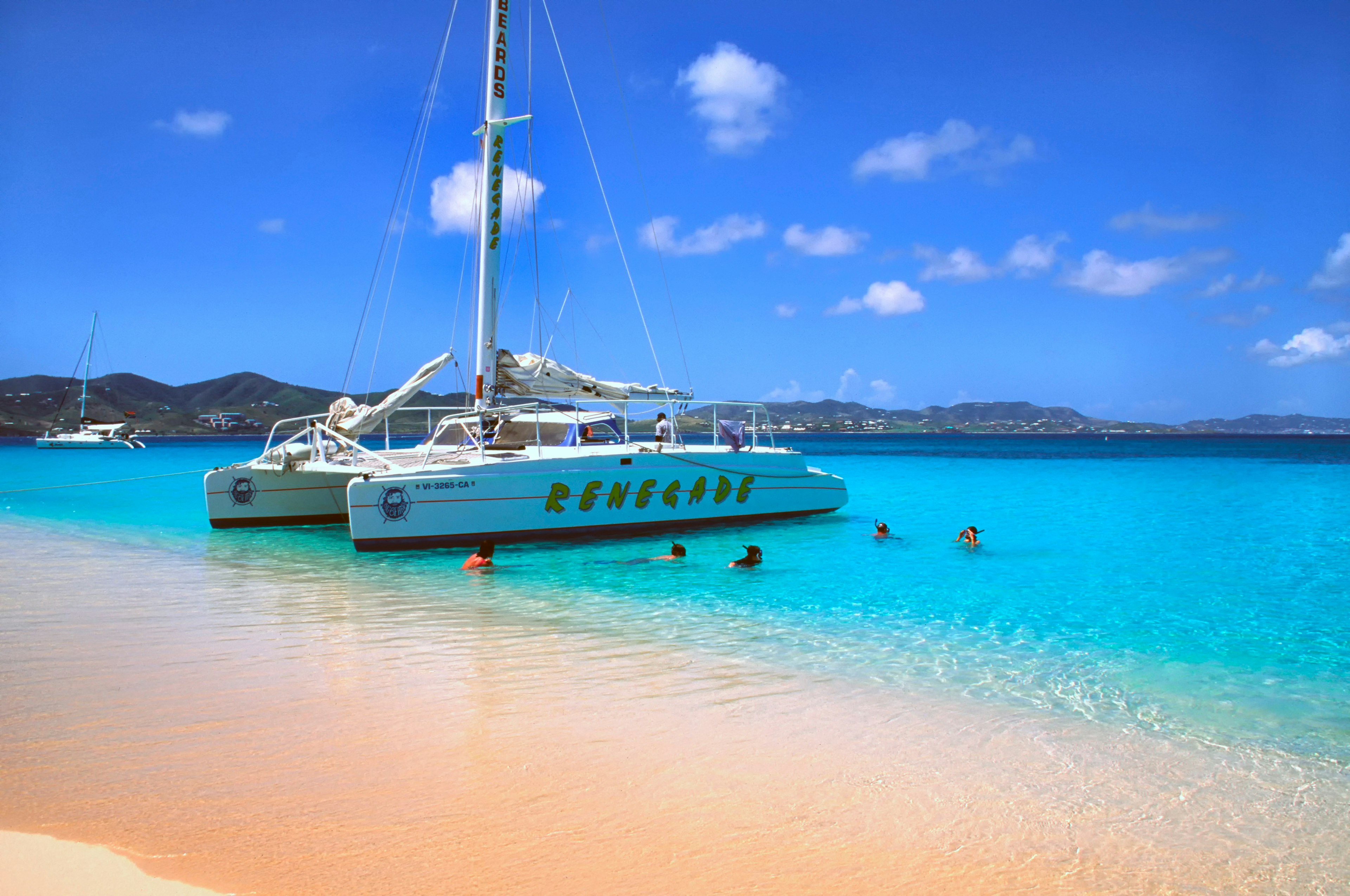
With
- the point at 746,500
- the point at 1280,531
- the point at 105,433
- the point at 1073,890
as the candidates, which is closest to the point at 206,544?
the point at 746,500

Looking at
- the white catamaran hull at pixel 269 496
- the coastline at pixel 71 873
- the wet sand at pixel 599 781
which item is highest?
the white catamaran hull at pixel 269 496

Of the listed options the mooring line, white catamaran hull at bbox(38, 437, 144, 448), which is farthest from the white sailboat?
the mooring line

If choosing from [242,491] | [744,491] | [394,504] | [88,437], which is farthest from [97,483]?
[88,437]

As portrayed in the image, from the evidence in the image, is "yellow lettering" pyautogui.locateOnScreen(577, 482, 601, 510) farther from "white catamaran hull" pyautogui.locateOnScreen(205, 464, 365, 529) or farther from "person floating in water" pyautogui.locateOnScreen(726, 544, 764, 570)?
"white catamaran hull" pyautogui.locateOnScreen(205, 464, 365, 529)

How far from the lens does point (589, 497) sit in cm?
1245

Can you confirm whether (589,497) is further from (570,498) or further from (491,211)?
(491,211)

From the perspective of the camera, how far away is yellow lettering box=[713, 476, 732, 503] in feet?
46.9

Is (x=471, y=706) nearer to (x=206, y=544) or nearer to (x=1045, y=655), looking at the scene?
(x=1045, y=655)

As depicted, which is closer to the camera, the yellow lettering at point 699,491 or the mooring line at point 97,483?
the mooring line at point 97,483

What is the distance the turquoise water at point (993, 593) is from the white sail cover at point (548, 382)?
2.67m

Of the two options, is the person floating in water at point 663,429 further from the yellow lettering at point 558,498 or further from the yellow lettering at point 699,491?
the yellow lettering at point 558,498

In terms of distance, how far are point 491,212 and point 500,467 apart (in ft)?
14.6

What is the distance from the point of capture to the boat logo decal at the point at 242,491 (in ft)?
45.1

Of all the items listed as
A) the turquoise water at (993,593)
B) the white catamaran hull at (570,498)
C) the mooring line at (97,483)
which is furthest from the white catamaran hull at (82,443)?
the white catamaran hull at (570,498)
